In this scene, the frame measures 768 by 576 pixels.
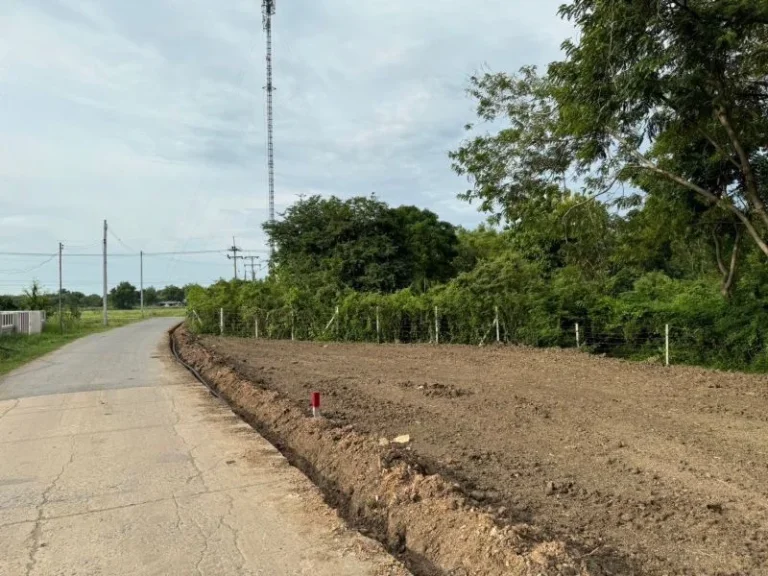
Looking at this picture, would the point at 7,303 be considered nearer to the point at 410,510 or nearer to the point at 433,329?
the point at 433,329

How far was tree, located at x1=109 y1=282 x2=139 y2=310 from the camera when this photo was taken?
13112 centimetres

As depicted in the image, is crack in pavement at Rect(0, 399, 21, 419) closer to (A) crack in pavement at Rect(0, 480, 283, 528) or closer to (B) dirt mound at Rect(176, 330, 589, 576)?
(B) dirt mound at Rect(176, 330, 589, 576)

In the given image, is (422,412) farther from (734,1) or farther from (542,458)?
(734,1)

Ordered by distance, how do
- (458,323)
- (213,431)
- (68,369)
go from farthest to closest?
(458,323) < (68,369) < (213,431)

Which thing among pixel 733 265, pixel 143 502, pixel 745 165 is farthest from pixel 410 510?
pixel 733 265

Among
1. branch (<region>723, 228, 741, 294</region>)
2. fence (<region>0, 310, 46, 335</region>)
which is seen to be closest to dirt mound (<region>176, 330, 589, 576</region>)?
branch (<region>723, 228, 741, 294</region>)

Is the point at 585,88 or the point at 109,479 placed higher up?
the point at 585,88

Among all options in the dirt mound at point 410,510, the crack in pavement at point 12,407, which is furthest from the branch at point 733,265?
the crack in pavement at point 12,407

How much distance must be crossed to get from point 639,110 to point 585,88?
0.88 m

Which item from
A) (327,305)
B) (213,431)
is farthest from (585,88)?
(327,305)

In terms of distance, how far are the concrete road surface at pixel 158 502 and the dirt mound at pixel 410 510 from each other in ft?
1.16

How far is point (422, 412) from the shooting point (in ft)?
29.9

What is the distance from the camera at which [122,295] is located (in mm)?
132125

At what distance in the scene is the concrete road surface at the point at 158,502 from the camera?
4145mm
